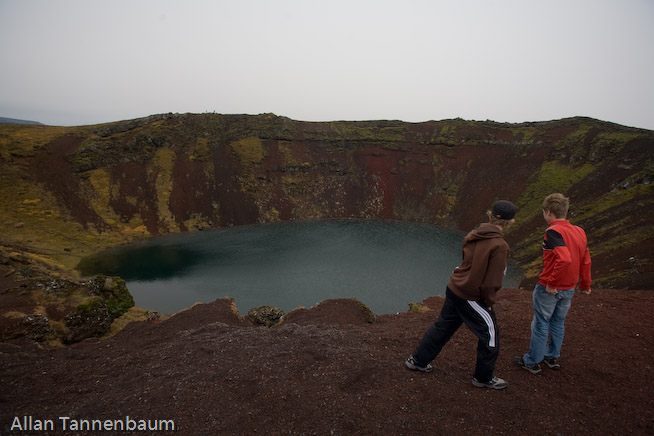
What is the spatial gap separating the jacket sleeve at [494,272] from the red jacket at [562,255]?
1194 millimetres

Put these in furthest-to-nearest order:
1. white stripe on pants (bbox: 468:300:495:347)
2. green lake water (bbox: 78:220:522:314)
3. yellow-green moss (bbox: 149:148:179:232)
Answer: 1. yellow-green moss (bbox: 149:148:179:232)
2. green lake water (bbox: 78:220:522:314)
3. white stripe on pants (bbox: 468:300:495:347)

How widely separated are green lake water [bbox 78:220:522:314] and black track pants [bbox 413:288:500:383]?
17.6m

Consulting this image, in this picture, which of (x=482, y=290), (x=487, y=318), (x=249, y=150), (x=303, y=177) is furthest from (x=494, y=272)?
(x=249, y=150)

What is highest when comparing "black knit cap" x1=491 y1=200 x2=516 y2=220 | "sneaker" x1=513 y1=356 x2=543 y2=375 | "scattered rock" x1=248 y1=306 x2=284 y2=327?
"black knit cap" x1=491 y1=200 x2=516 y2=220

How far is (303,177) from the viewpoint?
57.4 meters

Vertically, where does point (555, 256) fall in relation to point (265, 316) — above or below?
above

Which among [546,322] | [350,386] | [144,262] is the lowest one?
[144,262]

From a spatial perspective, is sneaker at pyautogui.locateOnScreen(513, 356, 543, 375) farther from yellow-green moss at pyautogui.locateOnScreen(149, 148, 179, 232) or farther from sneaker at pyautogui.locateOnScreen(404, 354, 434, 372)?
yellow-green moss at pyautogui.locateOnScreen(149, 148, 179, 232)

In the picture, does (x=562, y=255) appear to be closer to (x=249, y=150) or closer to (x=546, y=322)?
(x=546, y=322)

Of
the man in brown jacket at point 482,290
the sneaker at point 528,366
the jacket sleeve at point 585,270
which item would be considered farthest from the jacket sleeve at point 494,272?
the jacket sleeve at point 585,270

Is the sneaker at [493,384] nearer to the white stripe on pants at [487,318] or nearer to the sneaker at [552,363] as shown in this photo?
the white stripe on pants at [487,318]

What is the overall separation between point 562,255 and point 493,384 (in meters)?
2.32

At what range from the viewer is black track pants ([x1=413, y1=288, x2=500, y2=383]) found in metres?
4.92

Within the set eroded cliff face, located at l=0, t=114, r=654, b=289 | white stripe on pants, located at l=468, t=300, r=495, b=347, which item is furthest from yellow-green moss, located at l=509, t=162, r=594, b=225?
white stripe on pants, located at l=468, t=300, r=495, b=347
